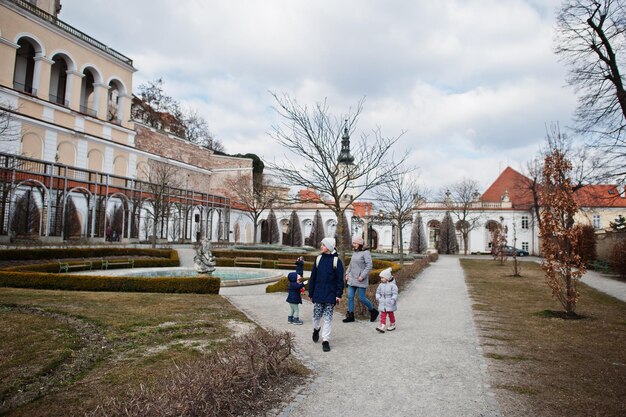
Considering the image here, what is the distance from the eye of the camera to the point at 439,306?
10.7m

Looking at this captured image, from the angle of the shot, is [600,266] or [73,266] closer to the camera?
[73,266]

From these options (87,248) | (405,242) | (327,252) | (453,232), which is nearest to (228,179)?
(405,242)

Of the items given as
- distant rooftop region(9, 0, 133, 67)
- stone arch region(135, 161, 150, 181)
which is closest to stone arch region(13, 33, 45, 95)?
distant rooftop region(9, 0, 133, 67)

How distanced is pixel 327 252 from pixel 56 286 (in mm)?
9698

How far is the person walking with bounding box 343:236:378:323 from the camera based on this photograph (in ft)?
26.7

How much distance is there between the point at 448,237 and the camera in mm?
46188

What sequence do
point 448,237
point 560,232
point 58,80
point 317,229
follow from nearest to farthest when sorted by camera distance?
point 560,232 < point 58,80 < point 448,237 < point 317,229

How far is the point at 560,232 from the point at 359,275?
16.2ft

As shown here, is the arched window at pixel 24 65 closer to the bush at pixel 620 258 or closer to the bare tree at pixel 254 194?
the bare tree at pixel 254 194

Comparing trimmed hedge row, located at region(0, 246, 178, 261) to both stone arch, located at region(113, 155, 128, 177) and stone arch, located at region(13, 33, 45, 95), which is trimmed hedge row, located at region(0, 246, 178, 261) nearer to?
stone arch, located at region(113, 155, 128, 177)

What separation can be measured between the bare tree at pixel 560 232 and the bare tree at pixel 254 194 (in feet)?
66.7

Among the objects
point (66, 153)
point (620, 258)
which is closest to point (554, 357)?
point (620, 258)

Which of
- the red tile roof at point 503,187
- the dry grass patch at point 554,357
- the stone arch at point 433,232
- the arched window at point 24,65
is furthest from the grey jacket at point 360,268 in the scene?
the red tile roof at point 503,187

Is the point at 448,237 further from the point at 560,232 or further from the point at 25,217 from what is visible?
the point at 25,217
